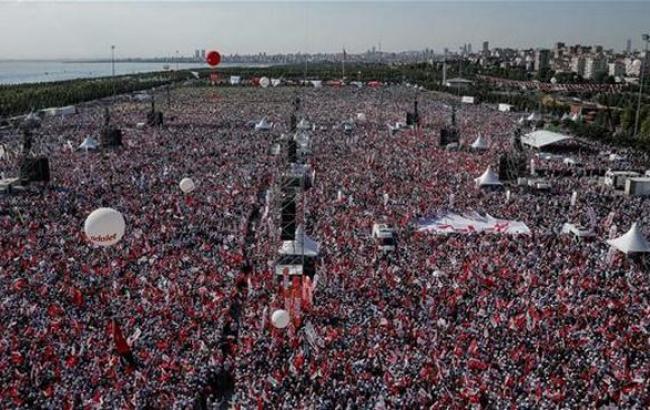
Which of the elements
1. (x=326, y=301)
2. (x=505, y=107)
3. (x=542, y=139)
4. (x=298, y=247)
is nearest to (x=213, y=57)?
(x=298, y=247)

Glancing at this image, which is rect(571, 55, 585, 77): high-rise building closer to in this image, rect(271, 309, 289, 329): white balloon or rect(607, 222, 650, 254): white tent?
rect(607, 222, 650, 254): white tent

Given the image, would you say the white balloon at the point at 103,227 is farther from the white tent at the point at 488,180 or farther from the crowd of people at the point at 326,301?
the white tent at the point at 488,180

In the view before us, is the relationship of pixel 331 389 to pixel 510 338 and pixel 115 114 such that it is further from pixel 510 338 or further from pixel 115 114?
pixel 115 114

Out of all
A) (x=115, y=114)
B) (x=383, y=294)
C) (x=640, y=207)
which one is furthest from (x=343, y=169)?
(x=115, y=114)

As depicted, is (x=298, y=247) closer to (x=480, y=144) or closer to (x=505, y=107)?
(x=480, y=144)

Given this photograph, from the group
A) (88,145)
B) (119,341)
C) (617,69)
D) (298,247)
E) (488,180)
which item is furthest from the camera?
(617,69)

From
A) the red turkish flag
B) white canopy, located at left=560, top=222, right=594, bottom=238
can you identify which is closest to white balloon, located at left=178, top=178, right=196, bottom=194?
the red turkish flag

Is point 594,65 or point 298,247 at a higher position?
point 594,65
